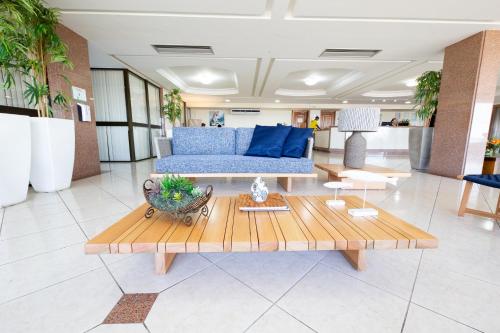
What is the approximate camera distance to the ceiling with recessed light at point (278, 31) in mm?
2633

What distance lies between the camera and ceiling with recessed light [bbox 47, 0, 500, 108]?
263cm

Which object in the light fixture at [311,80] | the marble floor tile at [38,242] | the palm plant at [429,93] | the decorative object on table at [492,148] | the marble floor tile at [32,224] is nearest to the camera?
the marble floor tile at [38,242]

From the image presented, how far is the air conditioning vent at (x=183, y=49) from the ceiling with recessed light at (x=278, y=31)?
8 centimetres

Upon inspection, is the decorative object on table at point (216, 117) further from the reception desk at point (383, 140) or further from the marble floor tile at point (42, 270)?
the marble floor tile at point (42, 270)

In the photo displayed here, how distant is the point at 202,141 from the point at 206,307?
2.39 meters

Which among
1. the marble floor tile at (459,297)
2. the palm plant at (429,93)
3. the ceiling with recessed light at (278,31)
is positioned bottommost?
the marble floor tile at (459,297)

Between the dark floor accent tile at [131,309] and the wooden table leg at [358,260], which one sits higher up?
the wooden table leg at [358,260]

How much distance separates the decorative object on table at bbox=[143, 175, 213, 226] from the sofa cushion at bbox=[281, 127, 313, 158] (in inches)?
70.4

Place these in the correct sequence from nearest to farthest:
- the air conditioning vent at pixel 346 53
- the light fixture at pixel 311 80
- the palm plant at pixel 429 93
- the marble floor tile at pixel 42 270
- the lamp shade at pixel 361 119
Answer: the marble floor tile at pixel 42 270 → the lamp shade at pixel 361 119 → the palm plant at pixel 429 93 → the air conditioning vent at pixel 346 53 → the light fixture at pixel 311 80

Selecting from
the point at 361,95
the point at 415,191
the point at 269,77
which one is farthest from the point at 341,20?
the point at 361,95

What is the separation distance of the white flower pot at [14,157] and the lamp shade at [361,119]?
356 centimetres

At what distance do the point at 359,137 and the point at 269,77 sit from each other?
3.79 metres

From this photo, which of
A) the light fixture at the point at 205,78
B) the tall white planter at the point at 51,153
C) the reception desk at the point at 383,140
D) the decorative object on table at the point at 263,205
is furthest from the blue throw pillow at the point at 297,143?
the reception desk at the point at 383,140

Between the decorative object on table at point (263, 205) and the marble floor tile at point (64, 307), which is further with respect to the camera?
the decorative object on table at point (263, 205)
